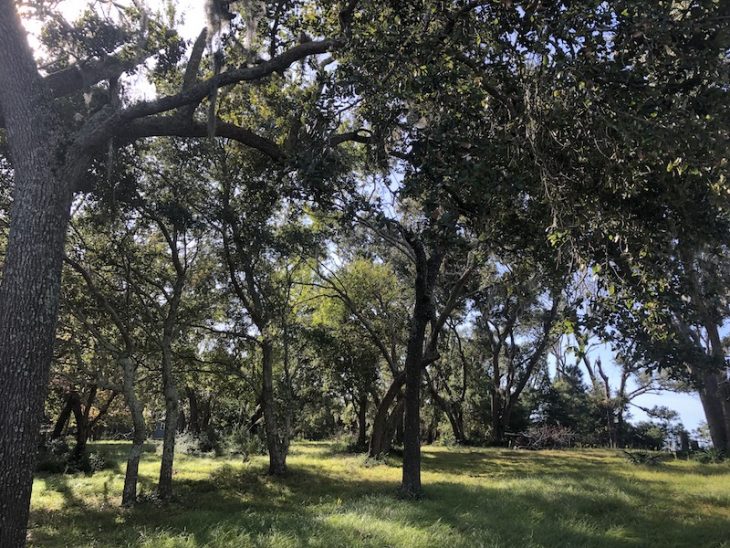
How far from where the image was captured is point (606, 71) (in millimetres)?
4457

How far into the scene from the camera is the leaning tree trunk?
4.93 metres

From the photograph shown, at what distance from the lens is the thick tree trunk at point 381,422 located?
1827cm

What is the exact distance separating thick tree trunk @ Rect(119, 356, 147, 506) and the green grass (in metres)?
0.50

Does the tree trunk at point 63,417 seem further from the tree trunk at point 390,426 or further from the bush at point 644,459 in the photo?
the bush at point 644,459

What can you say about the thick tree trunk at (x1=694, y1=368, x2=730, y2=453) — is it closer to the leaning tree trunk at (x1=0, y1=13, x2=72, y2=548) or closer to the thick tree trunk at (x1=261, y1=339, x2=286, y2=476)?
the thick tree trunk at (x1=261, y1=339, x2=286, y2=476)

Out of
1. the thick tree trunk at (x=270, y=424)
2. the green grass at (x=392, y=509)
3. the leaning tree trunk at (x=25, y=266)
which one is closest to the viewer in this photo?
the leaning tree trunk at (x=25, y=266)

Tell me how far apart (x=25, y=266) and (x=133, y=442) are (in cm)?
829

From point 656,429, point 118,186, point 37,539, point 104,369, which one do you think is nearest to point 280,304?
point 104,369

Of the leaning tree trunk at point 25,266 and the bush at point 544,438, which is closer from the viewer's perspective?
the leaning tree trunk at point 25,266

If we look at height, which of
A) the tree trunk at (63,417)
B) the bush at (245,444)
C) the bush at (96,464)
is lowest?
the bush at (96,464)

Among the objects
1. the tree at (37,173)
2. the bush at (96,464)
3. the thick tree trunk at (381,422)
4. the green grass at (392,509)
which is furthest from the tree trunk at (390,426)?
the tree at (37,173)

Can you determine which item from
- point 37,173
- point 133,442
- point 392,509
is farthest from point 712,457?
point 37,173

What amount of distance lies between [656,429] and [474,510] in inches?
1877

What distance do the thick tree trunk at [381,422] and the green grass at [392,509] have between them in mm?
2154
